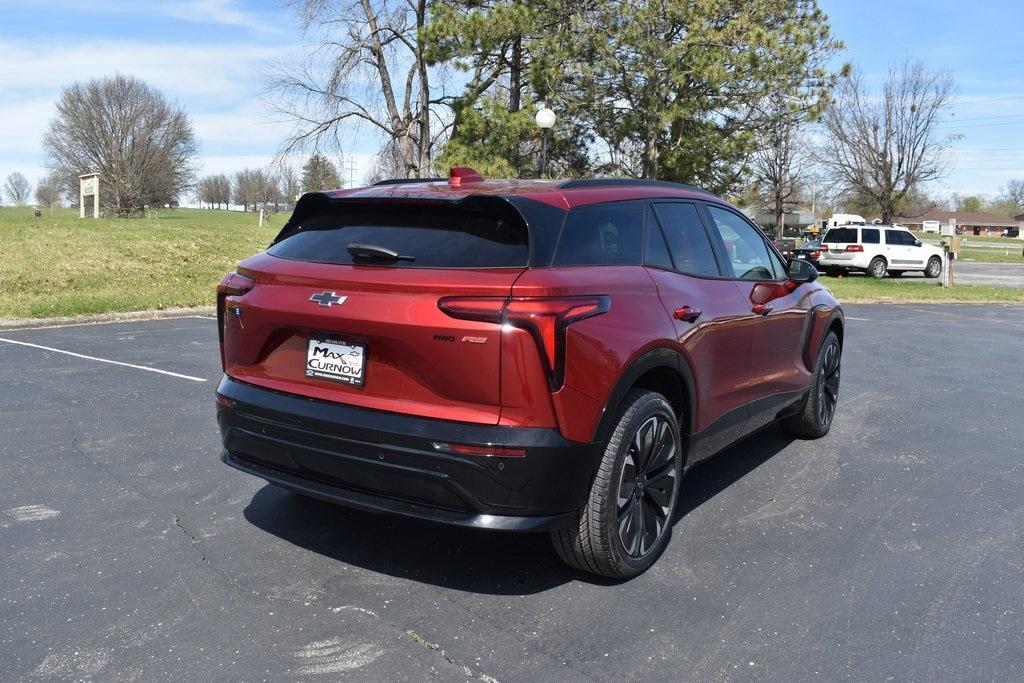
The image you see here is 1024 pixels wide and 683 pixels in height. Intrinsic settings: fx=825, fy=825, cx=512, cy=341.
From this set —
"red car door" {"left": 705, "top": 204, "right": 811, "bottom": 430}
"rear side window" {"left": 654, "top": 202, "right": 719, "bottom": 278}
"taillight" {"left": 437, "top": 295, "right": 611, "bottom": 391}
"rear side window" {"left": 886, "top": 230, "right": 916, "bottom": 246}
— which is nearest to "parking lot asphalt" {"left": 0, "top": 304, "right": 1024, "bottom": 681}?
"red car door" {"left": 705, "top": 204, "right": 811, "bottom": 430}

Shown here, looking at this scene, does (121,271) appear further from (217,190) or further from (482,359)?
(217,190)

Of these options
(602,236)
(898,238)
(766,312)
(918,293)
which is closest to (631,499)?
(602,236)

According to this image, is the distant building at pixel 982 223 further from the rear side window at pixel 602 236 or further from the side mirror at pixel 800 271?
the rear side window at pixel 602 236

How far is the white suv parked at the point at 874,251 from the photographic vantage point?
27.6 m

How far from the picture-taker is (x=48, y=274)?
16031 millimetres

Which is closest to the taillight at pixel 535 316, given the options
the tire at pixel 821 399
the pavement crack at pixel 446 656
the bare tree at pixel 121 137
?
the pavement crack at pixel 446 656

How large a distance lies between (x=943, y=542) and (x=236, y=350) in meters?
3.46

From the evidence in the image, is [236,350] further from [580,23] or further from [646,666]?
[580,23]

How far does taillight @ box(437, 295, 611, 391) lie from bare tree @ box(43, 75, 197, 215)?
244ft

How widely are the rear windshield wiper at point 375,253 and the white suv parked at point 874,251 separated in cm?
2708

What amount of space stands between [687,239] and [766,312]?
2.68 ft

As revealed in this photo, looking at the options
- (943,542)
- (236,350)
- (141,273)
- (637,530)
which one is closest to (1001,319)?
(943,542)

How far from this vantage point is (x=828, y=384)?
238 inches

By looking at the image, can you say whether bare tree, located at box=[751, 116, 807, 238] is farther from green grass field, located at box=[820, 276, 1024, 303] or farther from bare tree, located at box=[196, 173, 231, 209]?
bare tree, located at box=[196, 173, 231, 209]
